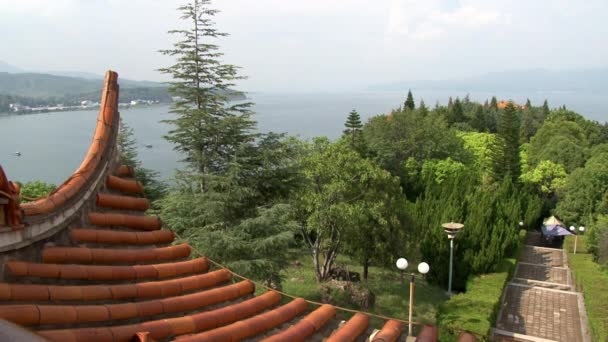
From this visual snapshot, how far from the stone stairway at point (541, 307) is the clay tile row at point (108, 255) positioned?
1191 cm

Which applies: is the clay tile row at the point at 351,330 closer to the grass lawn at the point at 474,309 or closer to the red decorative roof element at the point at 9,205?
the red decorative roof element at the point at 9,205

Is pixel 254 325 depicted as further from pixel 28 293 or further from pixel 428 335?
pixel 28 293

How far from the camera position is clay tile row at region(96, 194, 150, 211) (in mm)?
4355

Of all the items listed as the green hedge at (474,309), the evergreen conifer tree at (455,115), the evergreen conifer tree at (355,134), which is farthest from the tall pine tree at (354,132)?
the evergreen conifer tree at (455,115)

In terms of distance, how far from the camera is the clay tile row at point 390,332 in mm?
3968

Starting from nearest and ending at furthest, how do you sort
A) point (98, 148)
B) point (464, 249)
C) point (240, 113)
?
point (98, 148)
point (240, 113)
point (464, 249)

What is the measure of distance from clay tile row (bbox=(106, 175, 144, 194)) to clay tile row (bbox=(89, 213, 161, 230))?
31 cm

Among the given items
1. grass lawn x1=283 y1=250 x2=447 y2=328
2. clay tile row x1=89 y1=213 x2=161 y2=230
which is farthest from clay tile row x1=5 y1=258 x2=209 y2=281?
grass lawn x1=283 y1=250 x2=447 y2=328

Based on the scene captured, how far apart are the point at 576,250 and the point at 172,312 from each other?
81.5 ft

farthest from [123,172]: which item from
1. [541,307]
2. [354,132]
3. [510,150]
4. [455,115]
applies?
[455,115]

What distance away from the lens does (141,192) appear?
4812mm

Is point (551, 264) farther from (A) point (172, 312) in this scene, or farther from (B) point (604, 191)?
(A) point (172, 312)

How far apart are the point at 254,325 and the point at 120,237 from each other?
1385mm

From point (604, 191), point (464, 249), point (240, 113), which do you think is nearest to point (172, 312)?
point (240, 113)
